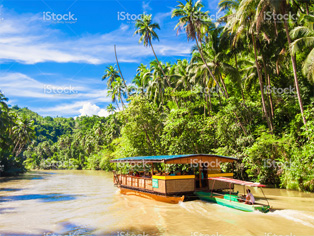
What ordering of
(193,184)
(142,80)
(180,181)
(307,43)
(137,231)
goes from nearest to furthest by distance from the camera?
(137,231), (180,181), (193,184), (307,43), (142,80)

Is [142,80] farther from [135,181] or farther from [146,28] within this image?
[135,181]

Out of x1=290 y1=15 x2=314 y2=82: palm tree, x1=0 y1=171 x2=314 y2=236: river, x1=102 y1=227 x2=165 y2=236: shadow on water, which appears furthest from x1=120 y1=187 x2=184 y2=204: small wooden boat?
x1=290 y1=15 x2=314 y2=82: palm tree

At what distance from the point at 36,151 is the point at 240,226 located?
303ft

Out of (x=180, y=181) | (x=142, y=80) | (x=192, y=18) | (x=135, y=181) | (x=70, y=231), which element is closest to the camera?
(x=70, y=231)

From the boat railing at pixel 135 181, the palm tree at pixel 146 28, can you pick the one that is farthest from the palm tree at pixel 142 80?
the boat railing at pixel 135 181

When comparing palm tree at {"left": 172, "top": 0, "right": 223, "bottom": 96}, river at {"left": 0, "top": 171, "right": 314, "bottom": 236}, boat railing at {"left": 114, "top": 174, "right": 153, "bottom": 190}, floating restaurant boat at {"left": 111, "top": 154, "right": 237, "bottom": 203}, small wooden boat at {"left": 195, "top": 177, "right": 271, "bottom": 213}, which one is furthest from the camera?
palm tree at {"left": 172, "top": 0, "right": 223, "bottom": 96}

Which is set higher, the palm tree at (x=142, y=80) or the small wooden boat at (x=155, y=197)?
the palm tree at (x=142, y=80)

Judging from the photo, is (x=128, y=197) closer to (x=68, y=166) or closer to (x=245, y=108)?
(x=245, y=108)

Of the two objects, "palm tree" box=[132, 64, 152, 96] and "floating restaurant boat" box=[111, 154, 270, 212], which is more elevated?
"palm tree" box=[132, 64, 152, 96]

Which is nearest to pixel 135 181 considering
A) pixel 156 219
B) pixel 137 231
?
pixel 156 219

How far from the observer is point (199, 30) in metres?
25.9

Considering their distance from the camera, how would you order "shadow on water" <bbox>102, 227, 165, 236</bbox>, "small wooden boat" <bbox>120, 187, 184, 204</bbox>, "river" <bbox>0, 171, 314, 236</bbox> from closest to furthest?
"shadow on water" <bbox>102, 227, 165, 236</bbox>
"river" <bbox>0, 171, 314, 236</bbox>
"small wooden boat" <bbox>120, 187, 184, 204</bbox>

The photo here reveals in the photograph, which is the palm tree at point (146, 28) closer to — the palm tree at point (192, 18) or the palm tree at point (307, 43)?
the palm tree at point (192, 18)

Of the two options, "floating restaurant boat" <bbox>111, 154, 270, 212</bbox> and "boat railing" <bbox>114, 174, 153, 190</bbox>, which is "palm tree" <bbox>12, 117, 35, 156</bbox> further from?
"floating restaurant boat" <bbox>111, 154, 270, 212</bbox>
